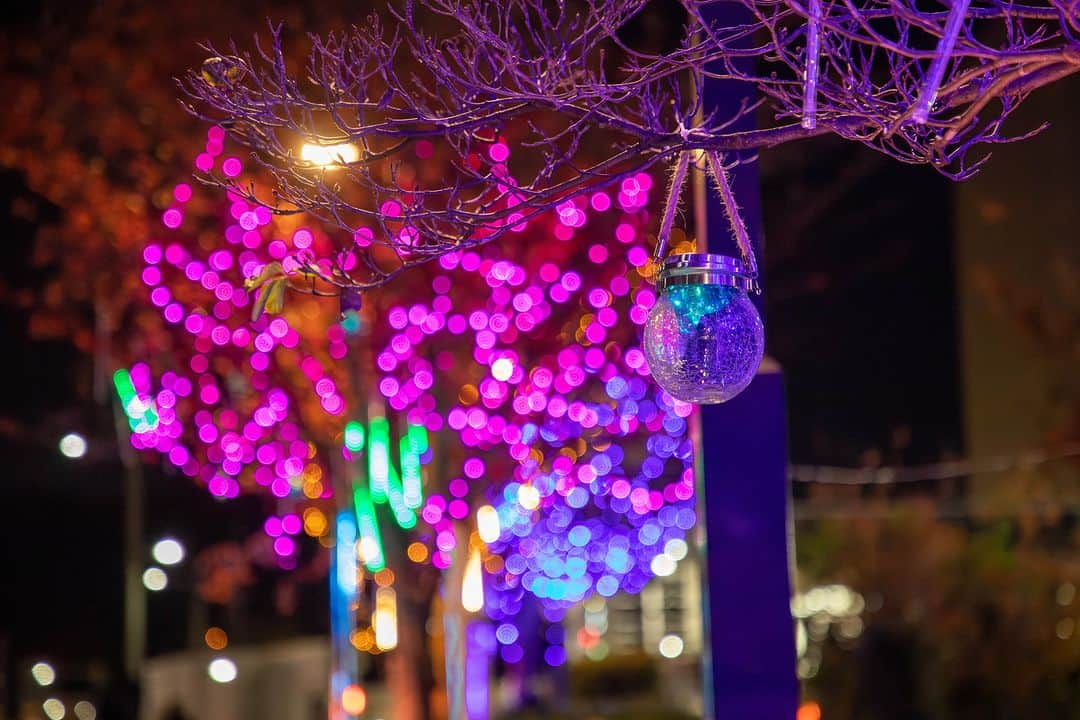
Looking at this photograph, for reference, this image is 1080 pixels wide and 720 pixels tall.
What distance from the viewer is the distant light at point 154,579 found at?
46.0 ft

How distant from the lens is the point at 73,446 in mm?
13969

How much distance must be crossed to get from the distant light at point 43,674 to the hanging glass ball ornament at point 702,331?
12.0 m

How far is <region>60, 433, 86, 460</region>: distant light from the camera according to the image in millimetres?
13914

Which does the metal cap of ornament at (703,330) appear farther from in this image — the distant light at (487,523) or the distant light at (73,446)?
the distant light at (73,446)

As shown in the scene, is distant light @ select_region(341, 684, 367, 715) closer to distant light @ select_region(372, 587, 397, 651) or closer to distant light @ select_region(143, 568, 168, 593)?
distant light @ select_region(372, 587, 397, 651)

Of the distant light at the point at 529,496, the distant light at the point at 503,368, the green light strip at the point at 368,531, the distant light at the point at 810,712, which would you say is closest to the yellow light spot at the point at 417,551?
the green light strip at the point at 368,531

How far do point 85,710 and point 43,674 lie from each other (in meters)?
0.65

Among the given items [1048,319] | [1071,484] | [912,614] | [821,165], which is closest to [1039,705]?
[912,614]

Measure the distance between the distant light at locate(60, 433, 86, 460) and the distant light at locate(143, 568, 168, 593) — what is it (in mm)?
1532

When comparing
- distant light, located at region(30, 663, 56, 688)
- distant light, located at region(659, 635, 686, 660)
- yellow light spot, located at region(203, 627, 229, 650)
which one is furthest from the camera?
distant light, located at region(659, 635, 686, 660)

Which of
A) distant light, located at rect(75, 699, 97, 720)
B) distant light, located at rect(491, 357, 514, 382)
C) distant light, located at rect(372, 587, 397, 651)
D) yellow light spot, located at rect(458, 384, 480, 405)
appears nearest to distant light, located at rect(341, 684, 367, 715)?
distant light, located at rect(372, 587, 397, 651)

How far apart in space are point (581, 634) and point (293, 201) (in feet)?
56.9

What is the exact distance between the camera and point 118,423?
13.7m

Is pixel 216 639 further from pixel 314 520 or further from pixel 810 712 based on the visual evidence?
pixel 810 712
